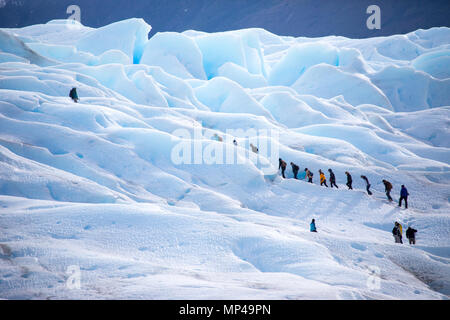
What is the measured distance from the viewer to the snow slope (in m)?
6.98

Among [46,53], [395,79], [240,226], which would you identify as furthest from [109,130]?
[395,79]

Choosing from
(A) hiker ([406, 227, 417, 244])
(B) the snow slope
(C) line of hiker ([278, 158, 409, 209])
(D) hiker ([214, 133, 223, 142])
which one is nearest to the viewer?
(B) the snow slope

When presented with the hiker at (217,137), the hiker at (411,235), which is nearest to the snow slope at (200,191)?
the hiker at (217,137)

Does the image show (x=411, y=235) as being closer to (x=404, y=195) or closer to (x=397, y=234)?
(x=397, y=234)

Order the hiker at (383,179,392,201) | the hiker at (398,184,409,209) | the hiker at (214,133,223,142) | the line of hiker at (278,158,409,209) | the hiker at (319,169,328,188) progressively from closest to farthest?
the hiker at (398,184,409,209), the line of hiker at (278,158,409,209), the hiker at (383,179,392,201), the hiker at (319,169,328,188), the hiker at (214,133,223,142)

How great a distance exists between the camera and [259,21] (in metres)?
118

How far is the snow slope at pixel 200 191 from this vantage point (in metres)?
6.98

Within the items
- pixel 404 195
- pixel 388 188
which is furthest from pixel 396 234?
pixel 388 188

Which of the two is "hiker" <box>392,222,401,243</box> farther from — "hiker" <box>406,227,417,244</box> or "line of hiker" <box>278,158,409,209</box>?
"line of hiker" <box>278,158,409,209</box>

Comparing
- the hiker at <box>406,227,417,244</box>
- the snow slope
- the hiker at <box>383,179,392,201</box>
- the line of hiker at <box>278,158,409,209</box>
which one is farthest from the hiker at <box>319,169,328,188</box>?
the hiker at <box>406,227,417,244</box>

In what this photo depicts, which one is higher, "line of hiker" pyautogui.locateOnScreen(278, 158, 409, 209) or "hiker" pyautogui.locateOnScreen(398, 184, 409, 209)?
"line of hiker" pyautogui.locateOnScreen(278, 158, 409, 209)

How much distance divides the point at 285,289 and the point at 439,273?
5.36m
